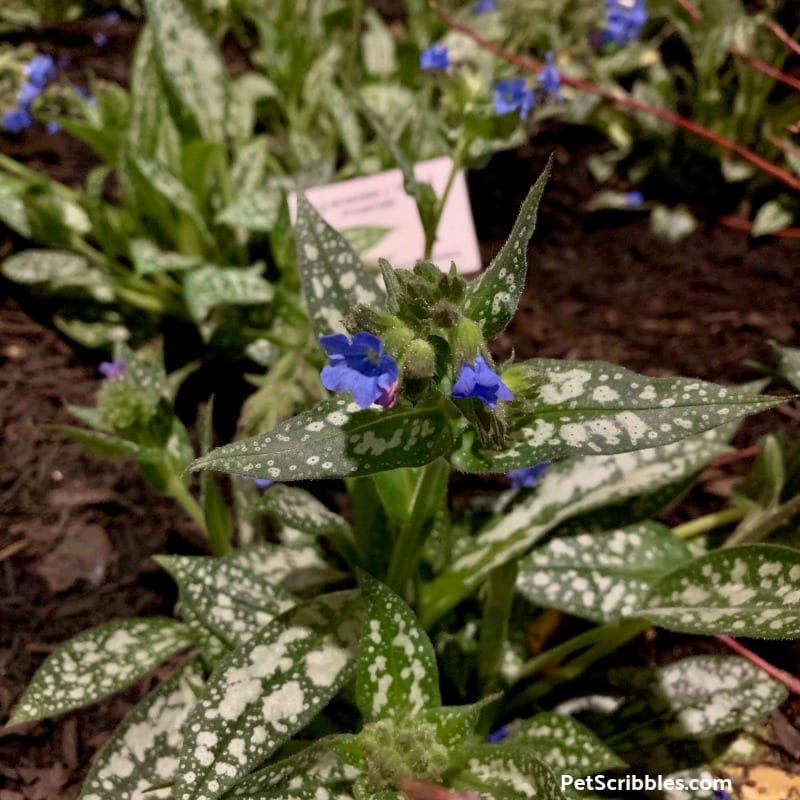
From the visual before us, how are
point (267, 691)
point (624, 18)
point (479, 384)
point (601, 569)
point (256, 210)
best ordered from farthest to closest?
point (624, 18)
point (256, 210)
point (601, 569)
point (267, 691)
point (479, 384)

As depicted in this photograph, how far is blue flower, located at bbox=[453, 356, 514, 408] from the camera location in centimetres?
70

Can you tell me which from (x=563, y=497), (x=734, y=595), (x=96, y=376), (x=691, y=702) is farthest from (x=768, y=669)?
(x=96, y=376)

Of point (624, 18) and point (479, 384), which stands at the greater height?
point (624, 18)

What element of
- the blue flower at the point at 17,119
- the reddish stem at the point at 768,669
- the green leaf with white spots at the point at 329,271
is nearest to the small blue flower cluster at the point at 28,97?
the blue flower at the point at 17,119

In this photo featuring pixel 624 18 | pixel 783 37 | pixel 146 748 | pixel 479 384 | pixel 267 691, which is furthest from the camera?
pixel 624 18

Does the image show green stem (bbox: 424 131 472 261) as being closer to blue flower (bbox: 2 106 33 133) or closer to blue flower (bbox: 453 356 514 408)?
blue flower (bbox: 453 356 514 408)

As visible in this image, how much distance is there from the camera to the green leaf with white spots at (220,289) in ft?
4.73

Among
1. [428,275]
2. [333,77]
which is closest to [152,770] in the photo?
[428,275]

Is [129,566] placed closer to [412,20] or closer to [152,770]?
[152,770]

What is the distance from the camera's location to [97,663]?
105 centimetres

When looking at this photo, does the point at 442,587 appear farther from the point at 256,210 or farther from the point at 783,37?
the point at 783,37

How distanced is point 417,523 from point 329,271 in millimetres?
345

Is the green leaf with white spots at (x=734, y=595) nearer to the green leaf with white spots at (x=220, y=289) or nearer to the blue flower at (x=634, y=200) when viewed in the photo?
the green leaf with white spots at (x=220, y=289)

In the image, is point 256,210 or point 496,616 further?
point 256,210
